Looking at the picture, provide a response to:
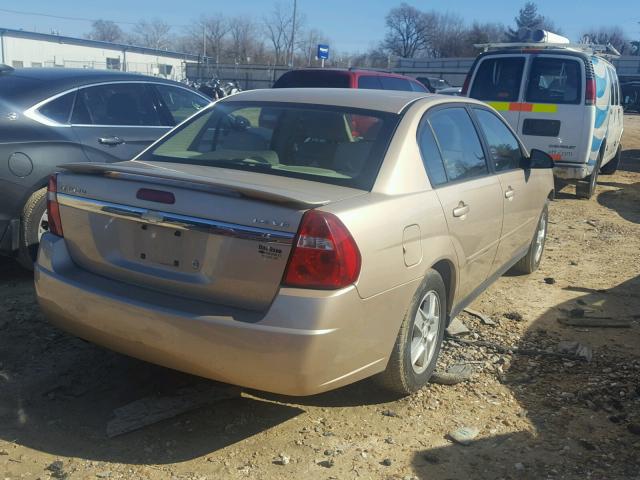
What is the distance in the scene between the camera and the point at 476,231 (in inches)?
Result: 166

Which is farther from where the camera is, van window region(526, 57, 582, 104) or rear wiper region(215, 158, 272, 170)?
van window region(526, 57, 582, 104)

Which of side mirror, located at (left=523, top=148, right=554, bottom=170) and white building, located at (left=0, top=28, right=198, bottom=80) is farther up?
white building, located at (left=0, top=28, right=198, bottom=80)

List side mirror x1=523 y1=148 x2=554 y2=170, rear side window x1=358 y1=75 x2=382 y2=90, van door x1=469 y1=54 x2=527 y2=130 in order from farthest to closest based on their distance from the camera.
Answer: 1. rear side window x1=358 y1=75 x2=382 y2=90
2. van door x1=469 y1=54 x2=527 y2=130
3. side mirror x1=523 y1=148 x2=554 y2=170

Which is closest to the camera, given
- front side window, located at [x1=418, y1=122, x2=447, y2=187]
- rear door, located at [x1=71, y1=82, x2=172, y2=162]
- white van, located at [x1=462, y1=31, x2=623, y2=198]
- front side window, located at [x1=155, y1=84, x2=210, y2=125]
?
front side window, located at [x1=418, y1=122, x2=447, y2=187]

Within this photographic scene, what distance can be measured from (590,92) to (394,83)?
10.6ft

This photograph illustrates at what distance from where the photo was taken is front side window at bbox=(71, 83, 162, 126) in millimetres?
5812

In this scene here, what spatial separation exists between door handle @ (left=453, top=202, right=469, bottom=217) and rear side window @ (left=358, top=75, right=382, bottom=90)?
6.78 m

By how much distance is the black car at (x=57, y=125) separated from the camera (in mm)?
5078

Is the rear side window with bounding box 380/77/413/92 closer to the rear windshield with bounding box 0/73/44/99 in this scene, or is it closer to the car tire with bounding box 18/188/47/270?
the rear windshield with bounding box 0/73/44/99

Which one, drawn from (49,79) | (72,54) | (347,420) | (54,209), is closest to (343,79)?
(49,79)

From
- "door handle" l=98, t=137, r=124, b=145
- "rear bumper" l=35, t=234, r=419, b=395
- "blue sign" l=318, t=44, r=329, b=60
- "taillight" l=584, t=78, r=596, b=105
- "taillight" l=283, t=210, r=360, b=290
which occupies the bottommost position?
"rear bumper" l=35, t=234, r=419, b=395

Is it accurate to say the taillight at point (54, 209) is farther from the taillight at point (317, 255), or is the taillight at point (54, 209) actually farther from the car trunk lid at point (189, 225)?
the taillight at point (317, 255)

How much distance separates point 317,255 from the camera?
2867 millimetres

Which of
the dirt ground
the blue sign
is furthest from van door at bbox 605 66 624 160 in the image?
the blue sign
